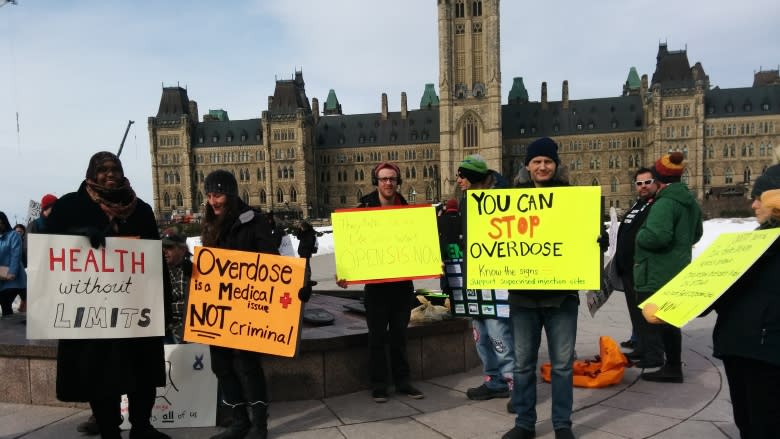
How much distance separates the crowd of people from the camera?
2.42m

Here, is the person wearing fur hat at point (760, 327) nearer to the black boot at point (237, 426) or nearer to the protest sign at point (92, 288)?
the black boot at point (237, 426)

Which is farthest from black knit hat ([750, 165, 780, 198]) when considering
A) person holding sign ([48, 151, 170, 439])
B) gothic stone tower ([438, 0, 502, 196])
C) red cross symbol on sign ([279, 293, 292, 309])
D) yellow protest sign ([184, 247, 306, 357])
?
gothic stone tower ([438, 0, 502, 196])

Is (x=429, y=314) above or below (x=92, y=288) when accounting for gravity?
below

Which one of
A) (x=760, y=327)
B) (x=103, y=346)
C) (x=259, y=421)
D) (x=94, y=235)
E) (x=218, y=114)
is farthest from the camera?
(x=218, y=114)

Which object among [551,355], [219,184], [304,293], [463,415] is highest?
[219,184]

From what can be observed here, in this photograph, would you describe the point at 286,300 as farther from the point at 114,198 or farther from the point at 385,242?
the point at 114,198

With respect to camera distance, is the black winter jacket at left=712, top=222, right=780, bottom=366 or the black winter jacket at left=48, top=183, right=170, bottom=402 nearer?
the black winter jacket at left=712, top=222, right=780, bottom=366

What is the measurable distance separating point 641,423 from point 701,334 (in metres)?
3.85

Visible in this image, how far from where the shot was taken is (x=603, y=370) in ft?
16.2

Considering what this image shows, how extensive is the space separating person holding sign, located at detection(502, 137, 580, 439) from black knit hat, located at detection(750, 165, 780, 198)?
1247 mm

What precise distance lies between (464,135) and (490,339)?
6903 centimetres

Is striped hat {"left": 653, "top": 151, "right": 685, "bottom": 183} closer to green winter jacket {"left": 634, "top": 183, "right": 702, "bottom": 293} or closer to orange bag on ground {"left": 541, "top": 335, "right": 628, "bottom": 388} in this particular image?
green winter jacket {"left": 634, "top": 183, "right": 702, "bottom": 293}

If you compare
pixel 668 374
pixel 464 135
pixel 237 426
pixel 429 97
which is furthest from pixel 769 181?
pixel 429 97

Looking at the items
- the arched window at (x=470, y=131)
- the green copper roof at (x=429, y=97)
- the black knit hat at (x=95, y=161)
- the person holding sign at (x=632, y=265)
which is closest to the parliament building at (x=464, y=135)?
the arched window at (x=470, y=131)
